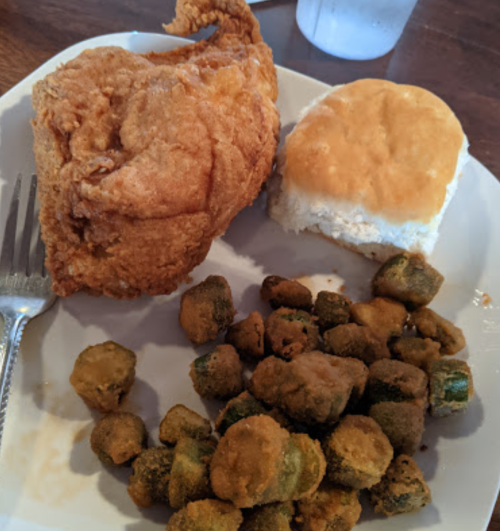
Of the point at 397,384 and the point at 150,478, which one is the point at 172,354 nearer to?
the point at 150,478

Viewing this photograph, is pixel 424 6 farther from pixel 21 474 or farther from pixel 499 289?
pixel 21 474

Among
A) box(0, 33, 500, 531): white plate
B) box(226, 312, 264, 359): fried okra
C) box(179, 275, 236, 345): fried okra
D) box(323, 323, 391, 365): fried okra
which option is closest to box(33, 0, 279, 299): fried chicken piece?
box(179, 275, 236, 345): fried okra

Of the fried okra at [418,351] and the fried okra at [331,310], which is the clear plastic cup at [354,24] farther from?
the fried okra at [418,351]

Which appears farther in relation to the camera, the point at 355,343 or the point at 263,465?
the point at 355,343

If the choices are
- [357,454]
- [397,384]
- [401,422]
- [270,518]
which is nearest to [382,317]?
[397,384]

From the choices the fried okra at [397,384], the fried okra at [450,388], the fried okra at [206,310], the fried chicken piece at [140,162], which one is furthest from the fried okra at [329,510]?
the fried chicken piece at [140,162]

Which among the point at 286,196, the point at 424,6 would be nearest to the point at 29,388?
the point at 286,196
